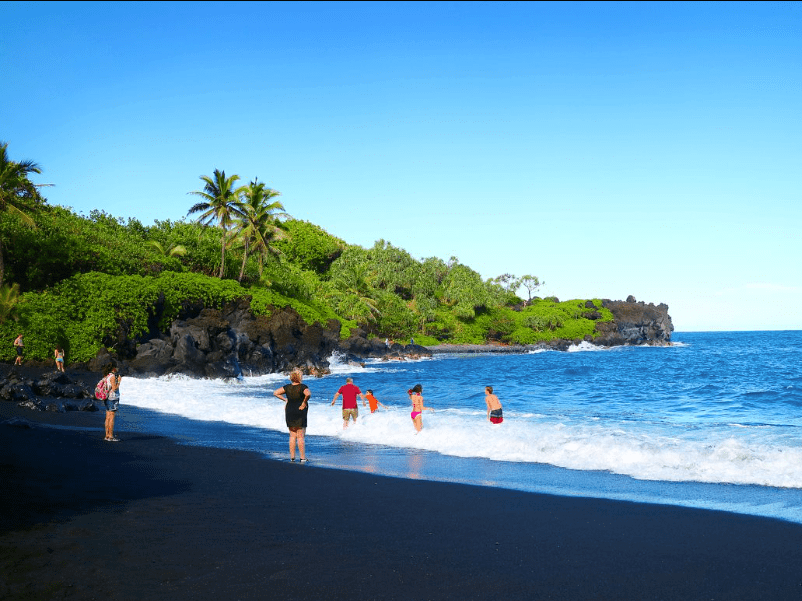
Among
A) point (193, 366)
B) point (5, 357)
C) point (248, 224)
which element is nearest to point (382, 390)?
point (193, 366)

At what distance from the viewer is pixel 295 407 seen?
1235cm

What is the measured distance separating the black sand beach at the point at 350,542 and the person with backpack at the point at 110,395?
3.94 m

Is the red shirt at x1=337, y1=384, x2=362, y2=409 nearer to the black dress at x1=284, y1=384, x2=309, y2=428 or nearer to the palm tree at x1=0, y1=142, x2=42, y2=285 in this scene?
the black dress at x1=284, y1=384, x2=309, y2=428

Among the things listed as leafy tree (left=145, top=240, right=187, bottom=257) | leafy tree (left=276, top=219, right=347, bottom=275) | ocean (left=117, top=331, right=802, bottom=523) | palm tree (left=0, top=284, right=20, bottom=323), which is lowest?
ocean (left=117, top=331, right=802, bottom=523)

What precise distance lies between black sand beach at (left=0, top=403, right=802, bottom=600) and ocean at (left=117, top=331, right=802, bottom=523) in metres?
1.73

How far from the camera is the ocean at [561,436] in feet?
33.7

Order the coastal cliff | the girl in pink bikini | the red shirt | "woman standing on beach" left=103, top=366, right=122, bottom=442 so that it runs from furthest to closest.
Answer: the coastal cliff → the red shirt → the girl in pink bikini → "woman standing on beach" left=103, top=366, right=122, bottom=442

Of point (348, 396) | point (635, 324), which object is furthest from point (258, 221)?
point (635, 324)

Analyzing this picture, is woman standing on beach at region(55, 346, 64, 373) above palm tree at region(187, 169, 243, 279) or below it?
below

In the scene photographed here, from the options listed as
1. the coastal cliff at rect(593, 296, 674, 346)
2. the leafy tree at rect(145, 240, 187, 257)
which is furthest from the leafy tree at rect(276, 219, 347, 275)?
the coastal cliff at rect(593, 296, 674, 346)

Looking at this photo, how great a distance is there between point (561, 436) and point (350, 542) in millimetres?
9830

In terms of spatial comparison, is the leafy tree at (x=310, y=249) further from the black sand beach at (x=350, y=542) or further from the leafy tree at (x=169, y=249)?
the black sand beach at (x=350, y=542)

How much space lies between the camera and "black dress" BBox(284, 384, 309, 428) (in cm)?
1228

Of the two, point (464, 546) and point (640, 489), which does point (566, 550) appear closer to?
point (464, 546)
